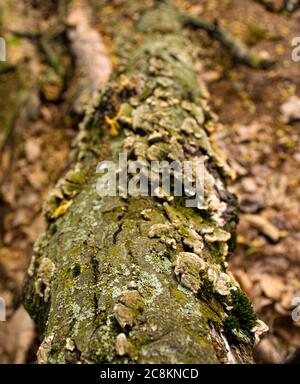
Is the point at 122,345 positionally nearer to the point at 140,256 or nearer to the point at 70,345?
the point at 70,345

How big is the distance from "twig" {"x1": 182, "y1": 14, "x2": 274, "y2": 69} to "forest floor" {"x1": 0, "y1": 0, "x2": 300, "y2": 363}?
0.08m

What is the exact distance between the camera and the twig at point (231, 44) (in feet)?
15.0

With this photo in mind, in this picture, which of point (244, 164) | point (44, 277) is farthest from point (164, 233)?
point (244, 164)

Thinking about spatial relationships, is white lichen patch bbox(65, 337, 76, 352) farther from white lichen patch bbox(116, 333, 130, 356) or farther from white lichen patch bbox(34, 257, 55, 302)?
white lichen patch bbox(34, 257, 55, 302)

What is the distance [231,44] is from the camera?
480cm

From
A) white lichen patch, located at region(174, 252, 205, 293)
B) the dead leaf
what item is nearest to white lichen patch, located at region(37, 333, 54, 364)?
white lichen patch, located at region(174, 252, 205, 293)

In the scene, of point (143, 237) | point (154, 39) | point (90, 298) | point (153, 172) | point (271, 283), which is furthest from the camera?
point (154, 39)

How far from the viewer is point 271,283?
306cm

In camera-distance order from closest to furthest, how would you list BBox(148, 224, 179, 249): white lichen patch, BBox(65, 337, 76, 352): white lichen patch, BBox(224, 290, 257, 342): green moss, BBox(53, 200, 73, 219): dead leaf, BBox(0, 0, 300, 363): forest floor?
BBox(65, 337, 76, 352): white lichen patch
BBox(224, 290, 257, 342): green moss
BBox(148, 224, 179, 249): white lichen patch
BBox(53, 200, 73, 219): dead leaf
BBox(0, 0, 300, 363): forest floor

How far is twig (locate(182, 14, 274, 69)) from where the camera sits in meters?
4.57

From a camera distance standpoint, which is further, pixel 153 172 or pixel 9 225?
pixel 9 225

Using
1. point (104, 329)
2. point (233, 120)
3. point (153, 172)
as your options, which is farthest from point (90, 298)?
point (233, 120)
